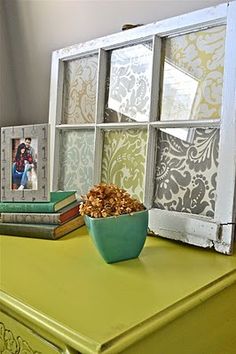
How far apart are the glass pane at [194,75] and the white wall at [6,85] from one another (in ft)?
2.62

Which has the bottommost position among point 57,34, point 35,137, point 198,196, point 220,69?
point 198,196

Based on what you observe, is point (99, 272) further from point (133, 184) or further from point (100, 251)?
point (133, 184)

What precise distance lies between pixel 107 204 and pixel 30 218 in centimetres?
27

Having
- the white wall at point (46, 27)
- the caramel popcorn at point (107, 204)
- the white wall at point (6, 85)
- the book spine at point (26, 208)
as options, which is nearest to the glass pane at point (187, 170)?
the caramel popcorn at point (107, 204)

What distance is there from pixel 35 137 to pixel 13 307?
0.47 meters

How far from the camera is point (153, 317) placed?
0.53 meters

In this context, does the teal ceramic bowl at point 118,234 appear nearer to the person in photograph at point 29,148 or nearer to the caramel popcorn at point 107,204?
the caramel popcorn at point 107,204

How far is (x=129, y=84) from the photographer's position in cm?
97

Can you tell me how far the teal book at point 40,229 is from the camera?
35.3 inches

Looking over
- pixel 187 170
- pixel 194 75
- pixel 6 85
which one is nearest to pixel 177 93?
pixel 194 75

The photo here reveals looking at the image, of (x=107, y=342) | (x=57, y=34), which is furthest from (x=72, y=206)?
(x=57, y=34)

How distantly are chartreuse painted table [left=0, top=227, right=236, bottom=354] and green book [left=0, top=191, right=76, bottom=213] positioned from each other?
5.9 inches

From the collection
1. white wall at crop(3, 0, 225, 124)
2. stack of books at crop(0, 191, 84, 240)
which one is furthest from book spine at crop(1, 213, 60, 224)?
white wall at crop(3, 0, 225, 124)

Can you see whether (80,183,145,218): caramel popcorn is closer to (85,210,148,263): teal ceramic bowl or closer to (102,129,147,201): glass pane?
(85,210,148,263): teal ceramic bowl
